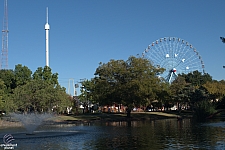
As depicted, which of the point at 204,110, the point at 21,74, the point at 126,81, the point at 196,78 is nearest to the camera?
the point at 204,110

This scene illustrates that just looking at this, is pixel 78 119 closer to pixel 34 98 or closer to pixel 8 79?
pixel 34 98

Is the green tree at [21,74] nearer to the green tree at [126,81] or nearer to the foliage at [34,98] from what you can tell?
the foliage at [34,98]

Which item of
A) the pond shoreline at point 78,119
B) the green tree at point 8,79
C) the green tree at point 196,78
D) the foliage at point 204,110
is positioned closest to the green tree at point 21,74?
the green tree at point 8,79

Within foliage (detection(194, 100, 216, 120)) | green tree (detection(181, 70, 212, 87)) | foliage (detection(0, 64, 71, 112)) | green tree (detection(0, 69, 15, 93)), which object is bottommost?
foliage (detection(194, 100, 216, 120))

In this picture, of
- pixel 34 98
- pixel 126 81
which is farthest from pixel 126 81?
pixel 34 98

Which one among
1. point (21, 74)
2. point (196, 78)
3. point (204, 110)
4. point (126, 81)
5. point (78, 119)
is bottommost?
point (78, 119)

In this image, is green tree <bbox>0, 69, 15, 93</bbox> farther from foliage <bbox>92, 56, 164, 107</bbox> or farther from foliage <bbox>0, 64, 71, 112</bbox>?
foliage <bbox>92, 56, 164, 107</bbox>

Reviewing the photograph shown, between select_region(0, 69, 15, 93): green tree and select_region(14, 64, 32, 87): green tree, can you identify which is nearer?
select_region(0, 69, 15, 93): green tree

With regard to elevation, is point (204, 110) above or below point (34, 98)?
below

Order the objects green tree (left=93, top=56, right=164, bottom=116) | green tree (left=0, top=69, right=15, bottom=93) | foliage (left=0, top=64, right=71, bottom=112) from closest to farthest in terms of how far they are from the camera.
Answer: foliage (left=0, top=64, right=71, bottom=112)
green tree (left=93, top=56, right=164, bottom=116)
green tree (left=0, top=69, right=15, bottom=93)

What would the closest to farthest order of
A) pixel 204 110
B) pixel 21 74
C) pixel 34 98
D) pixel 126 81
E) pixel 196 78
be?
pixel 204 110 < pixel 34 98 < pixel 126 81 < pixel 21 74 < pixel 196 78

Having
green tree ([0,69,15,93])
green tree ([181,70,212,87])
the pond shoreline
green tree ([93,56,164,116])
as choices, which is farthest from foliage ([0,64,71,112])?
green tree ([181,70,212,87])

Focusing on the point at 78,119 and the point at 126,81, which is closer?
the point at 78,119

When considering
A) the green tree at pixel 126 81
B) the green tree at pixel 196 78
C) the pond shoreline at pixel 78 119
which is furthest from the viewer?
the green tree at pixel 196 78
